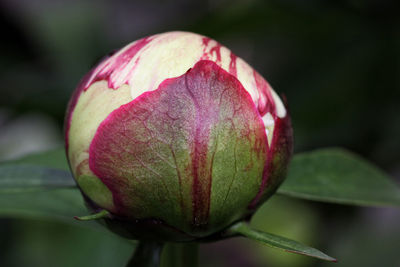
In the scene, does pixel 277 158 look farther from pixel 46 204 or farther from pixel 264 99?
pixel 46 204

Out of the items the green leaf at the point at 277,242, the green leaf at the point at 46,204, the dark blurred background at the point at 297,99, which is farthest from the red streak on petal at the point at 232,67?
the dark blurred background at the point at 297,99

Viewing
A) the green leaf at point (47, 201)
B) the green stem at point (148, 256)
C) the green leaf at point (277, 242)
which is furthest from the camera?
the green leaf at point (47, 201)

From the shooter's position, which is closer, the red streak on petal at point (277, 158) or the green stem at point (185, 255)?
the red streak on petal at point (277, 158)

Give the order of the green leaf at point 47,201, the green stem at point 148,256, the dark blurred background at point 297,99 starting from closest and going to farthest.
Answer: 1. the green stem at point 148,256
2. the green leaf at point 47,201
3. the dark blurred background at point 297,99

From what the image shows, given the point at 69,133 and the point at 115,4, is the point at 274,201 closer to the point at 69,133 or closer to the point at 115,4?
the point at 69,133

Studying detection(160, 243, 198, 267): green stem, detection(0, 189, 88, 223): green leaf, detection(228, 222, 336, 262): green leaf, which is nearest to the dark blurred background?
detection(0, 189, 88, 223): green leaf

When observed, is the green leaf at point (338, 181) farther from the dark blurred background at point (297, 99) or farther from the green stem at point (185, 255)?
the dark blurred background at point (297, 99)

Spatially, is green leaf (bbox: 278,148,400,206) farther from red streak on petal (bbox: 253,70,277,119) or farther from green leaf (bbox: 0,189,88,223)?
green leaf (bbox: 0,189,88,223)

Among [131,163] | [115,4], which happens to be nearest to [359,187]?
[131,163]

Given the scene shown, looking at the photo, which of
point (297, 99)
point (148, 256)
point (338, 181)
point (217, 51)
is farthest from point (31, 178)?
point (297, 99)
